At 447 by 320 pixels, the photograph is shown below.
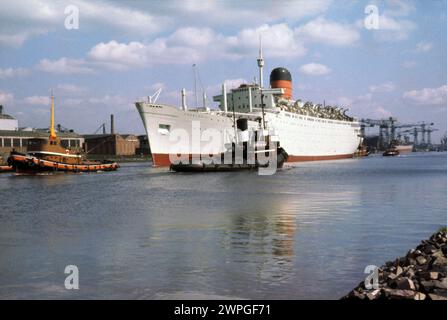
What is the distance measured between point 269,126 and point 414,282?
265ft

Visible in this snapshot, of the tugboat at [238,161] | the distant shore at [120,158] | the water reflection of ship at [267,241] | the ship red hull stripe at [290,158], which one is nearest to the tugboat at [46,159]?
the ship red hull stripe at [290,158]

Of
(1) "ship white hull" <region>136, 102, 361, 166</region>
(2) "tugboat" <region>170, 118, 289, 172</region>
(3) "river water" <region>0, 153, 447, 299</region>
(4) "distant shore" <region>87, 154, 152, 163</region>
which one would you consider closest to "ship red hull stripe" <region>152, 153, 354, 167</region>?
(1) "ship white hull" <region>136, 102, 361, 166</region>

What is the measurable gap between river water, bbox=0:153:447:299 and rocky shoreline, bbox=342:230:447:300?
3.68ft

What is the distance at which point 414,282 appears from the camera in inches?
336

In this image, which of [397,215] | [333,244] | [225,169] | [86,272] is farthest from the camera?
[225,169]

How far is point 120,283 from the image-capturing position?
11164 mm

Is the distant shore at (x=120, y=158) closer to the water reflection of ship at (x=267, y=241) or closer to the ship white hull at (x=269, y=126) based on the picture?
the ship white hull at (x=269, y=126)

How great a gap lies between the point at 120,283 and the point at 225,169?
53.7 m

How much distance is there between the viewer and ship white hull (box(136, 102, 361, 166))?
71688mm

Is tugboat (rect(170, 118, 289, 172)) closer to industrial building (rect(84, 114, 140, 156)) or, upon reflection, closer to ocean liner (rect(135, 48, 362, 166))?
ocean liner (rect(135, 48, 362, 166))

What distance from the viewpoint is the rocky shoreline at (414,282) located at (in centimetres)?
813

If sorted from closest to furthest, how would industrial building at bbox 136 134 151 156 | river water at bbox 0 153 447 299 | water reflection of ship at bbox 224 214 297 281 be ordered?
river water at bbox 0 153 447 299, water reflection of ship at bbox 224 214 297 281, industrial building at bbox 136 134 151 156
